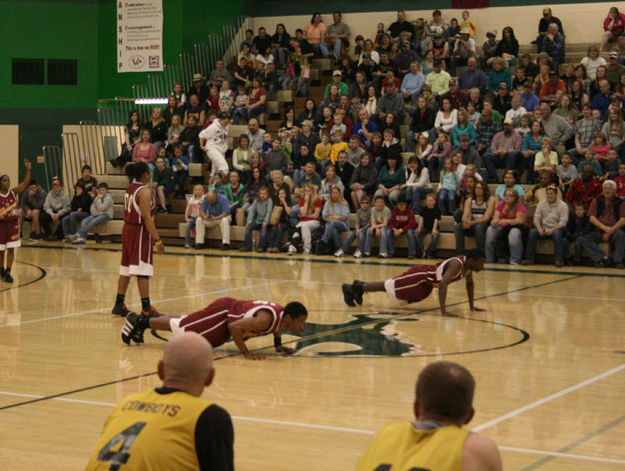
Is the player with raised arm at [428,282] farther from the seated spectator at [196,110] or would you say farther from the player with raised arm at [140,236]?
the seated spectator at [196,110]

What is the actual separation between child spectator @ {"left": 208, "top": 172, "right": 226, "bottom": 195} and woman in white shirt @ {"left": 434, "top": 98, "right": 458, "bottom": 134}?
444cm

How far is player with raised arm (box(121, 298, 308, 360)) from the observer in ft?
26.2

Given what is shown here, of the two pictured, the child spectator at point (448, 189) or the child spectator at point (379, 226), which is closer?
the child spectator at point (379, 226)

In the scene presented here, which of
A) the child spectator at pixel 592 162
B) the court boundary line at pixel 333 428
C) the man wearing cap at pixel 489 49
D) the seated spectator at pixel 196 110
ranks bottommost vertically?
the court boundary line at pixel 333 428

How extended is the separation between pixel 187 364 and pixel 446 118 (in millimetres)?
16631

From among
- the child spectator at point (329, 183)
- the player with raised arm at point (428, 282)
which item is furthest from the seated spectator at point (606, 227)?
the player with raised arm at point (428, 282)

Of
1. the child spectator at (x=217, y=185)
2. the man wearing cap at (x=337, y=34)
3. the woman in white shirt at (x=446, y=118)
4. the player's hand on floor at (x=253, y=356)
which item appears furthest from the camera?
the man wearing cap at (x=337, y=34)

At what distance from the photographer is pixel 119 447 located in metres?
3.21

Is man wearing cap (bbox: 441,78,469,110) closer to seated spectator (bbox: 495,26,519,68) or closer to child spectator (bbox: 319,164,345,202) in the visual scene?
seated spectator (bbox: 495,26,519,68)

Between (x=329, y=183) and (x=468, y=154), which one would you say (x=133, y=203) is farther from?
(x=468, y=154)

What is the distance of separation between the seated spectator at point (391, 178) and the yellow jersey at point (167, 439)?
15.3 meters

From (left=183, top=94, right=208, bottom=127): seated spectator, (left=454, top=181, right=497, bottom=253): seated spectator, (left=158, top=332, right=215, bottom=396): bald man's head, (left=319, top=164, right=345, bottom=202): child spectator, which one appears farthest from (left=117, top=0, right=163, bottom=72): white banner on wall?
(left=158, top=332, right=215, bottom=396): bald man's head

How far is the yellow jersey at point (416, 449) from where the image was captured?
286cm

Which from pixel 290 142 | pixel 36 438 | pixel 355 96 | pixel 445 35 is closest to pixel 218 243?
pixel 290 142
